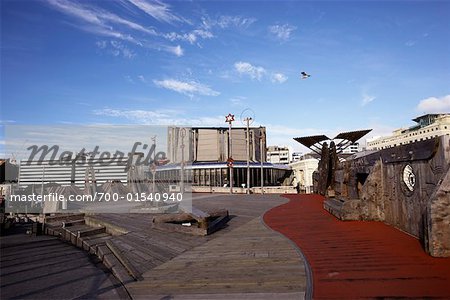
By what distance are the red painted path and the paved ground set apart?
11.8ft

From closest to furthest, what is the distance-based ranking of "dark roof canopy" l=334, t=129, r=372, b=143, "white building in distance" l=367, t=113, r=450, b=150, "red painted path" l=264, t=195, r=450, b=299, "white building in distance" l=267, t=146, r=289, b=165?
"red painted path" l=264, t=195, r=450, b=299 → "dark roof canopy" l=334, t=129, r=372, b=143 → "white building in distance" l=367, t=113, r=450, b=150 → "white building in distance" l=267, t=146, r=289, b=165

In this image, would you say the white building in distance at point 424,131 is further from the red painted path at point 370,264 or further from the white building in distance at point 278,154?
the red painted path at point 370,264

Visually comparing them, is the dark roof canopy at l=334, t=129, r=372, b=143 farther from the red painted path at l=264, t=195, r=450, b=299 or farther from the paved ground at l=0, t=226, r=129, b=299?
the paved ground at l=0, t=226, r=129, b=299

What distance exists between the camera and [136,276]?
5.41m

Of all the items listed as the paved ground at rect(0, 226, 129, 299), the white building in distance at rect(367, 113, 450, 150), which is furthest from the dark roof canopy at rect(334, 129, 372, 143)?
the white building in distance at rect(367, 113, 450, 150)

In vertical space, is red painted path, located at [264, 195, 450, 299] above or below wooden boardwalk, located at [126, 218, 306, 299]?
above

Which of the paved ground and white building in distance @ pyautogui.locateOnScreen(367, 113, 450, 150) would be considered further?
white building in distance @ pyautogui.locateOnScreen(367, 113, 450, 150)

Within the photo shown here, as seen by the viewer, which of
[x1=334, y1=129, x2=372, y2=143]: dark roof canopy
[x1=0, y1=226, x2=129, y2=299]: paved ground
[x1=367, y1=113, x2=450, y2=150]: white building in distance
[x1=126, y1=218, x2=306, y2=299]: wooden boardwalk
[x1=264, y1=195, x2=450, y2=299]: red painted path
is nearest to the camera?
[x1=264, y1=195, x2=450, y2=299]: red painted path

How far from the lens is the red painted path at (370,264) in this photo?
418 centimetres

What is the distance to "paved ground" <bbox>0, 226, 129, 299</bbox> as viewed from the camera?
5020 millimetres

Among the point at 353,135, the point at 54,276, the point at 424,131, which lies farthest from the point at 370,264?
the point at 424,131

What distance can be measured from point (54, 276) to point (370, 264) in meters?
6.80

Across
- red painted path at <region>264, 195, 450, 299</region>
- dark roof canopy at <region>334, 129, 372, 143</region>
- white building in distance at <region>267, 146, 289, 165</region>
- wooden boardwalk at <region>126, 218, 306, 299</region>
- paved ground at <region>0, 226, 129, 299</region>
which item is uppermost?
white building in distance at <region>267, 146, 289, 165</region>

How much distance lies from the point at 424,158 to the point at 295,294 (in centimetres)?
490
